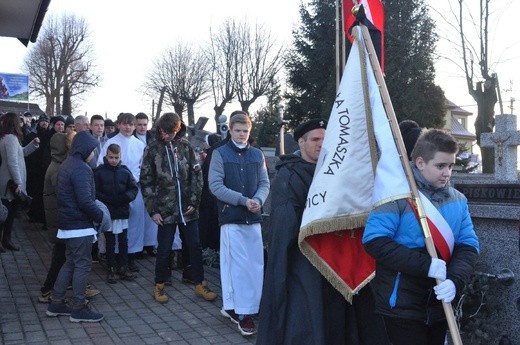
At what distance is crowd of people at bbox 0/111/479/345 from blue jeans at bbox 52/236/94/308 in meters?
0.01

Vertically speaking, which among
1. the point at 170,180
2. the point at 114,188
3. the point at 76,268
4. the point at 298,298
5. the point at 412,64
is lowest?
the point at 76,268

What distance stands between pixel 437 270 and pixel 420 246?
196 millimetres

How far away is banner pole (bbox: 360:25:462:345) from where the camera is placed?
2.89 m

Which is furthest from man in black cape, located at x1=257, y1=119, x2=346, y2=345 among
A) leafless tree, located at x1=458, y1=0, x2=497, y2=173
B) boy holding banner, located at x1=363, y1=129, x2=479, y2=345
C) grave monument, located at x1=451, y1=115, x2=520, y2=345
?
leafless tree, located at x1=458, y1=0, x2=497, y2=173

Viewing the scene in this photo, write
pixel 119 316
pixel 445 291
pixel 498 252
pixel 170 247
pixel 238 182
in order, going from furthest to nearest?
pixel 170 247 < pixel 119 316 < pixel 238 182 < pixel 498 252 < pixel 445 291

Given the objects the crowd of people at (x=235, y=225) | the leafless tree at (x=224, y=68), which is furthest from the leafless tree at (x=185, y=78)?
A: the crowd of people at (x=235, y=225)

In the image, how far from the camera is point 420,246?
121 inches


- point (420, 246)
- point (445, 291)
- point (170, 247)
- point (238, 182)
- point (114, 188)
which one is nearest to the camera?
point (445, 291)

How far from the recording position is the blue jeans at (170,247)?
21.3ft

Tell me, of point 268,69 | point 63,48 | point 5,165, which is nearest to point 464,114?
point 268,69

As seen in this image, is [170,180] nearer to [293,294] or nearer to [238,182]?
[238,182]

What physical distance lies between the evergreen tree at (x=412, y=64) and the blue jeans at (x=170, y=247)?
→ 87.1 feet

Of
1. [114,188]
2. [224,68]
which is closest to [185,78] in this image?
[224,68]

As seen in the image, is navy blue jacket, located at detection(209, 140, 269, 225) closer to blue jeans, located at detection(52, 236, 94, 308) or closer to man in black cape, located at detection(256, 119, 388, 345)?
blue jeans, located at detection(52, 236, 94, 308)
